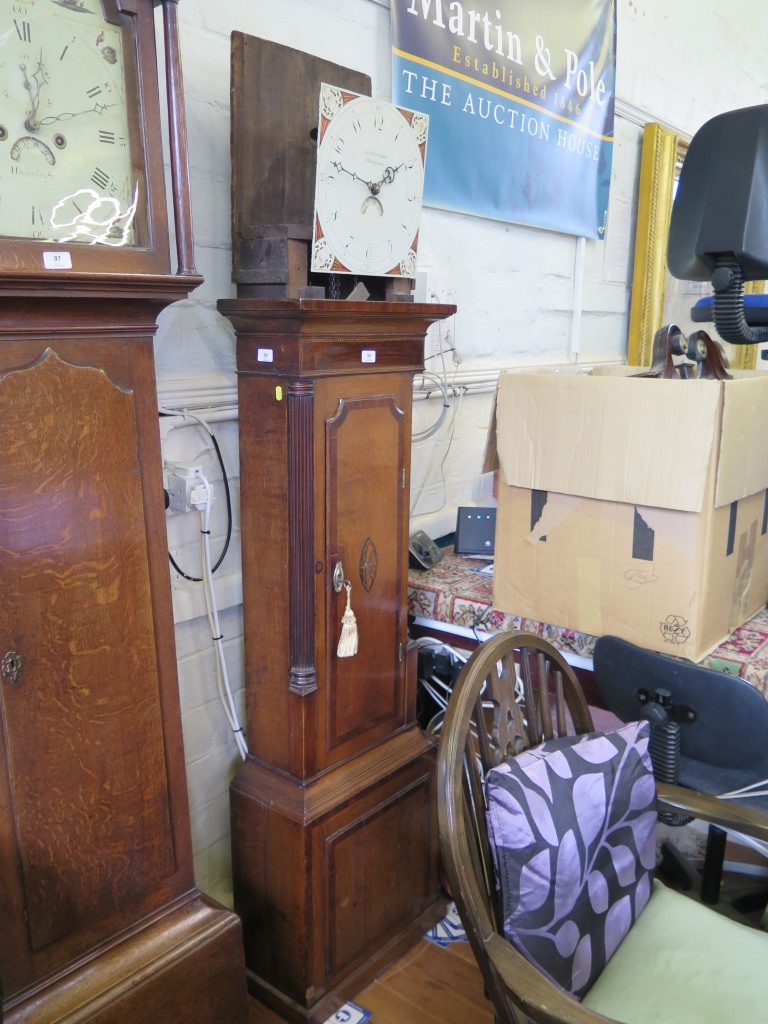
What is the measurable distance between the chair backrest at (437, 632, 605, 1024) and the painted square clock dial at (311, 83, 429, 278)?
2.33 ft

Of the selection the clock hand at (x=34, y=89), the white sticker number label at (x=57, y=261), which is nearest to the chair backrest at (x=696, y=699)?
the white sticker number label at (x=57, y=261)

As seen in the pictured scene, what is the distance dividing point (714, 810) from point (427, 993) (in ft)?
2.53

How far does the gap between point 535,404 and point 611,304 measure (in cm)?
152

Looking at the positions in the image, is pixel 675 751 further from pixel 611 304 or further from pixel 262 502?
pixel 611 304

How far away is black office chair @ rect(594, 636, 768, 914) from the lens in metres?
1.37

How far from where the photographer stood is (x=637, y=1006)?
1.13 metres

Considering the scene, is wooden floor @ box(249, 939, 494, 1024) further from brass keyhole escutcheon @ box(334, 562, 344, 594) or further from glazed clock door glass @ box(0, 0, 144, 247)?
glazed clock door glass @ box(0, 0, 144, 247)

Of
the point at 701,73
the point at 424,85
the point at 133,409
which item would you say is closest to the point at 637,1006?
the point at 133,409

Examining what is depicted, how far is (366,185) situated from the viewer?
55.3 inches

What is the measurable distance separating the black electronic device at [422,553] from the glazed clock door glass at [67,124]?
44.2 inches

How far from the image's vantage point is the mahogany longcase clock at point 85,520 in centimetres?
100

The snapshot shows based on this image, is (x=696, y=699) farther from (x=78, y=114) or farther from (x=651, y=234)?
(x=651, y=234)

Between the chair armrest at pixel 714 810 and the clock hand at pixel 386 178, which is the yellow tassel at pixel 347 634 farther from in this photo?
the clock hand at pixel 386 178

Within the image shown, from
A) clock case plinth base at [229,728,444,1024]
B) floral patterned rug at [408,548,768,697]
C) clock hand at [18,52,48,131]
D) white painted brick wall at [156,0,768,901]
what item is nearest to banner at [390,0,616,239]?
white painted brick wall at [156,0,768,901]
